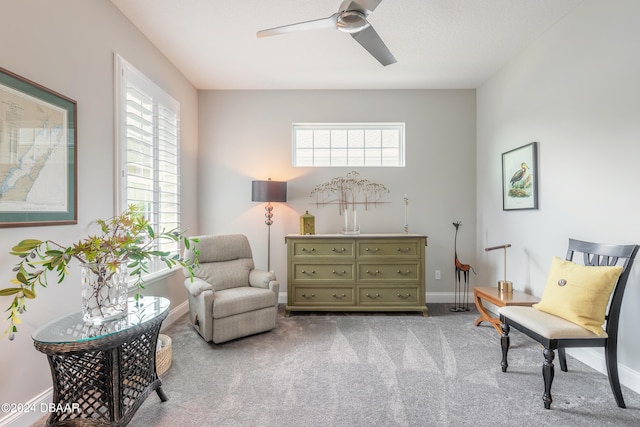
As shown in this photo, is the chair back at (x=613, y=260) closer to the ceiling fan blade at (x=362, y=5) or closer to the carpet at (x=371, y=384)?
the carpet at (x=371, y=384)

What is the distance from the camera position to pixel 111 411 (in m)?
1.56

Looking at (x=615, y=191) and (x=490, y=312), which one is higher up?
(x=615, y=191)

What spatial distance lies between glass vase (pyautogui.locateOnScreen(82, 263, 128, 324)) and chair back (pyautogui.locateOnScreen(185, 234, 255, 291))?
4.91 feet

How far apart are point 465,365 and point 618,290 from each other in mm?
1150

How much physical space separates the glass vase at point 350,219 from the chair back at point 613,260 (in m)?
2.33

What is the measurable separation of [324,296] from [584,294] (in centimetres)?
240

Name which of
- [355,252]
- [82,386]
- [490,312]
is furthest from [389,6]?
[490,312]

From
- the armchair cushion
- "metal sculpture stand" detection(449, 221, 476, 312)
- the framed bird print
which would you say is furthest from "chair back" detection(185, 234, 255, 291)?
the framed bird print

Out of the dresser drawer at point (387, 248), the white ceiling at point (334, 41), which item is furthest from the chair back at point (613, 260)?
the white ceiling at point (334, 41)

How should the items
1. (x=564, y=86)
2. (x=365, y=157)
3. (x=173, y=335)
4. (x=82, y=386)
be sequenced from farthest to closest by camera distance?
(x=365, y=157)
(x=173, y=335)
(x=564, y=86)
(x=82, y=386)

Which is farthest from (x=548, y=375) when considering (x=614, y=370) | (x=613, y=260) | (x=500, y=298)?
(x=500, y=298)

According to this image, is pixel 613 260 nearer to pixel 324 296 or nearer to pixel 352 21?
pixel 352 21

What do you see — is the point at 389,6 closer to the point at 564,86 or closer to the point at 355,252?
the point at 564,86

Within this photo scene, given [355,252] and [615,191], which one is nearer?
[615,191]
